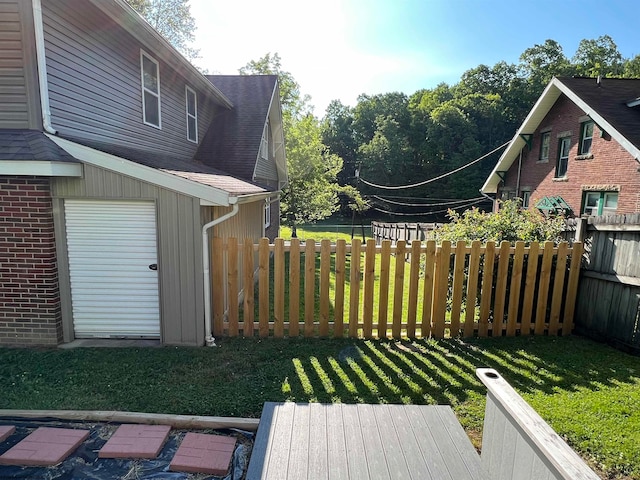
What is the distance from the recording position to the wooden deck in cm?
253

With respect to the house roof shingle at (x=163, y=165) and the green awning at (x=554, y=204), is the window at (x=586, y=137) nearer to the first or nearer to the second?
the green awning at (x=554, y=204)

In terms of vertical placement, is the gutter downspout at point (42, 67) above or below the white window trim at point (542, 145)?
below

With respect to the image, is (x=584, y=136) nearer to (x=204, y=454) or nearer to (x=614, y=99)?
(x=614, y=99)

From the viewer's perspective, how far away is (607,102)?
1316 cm

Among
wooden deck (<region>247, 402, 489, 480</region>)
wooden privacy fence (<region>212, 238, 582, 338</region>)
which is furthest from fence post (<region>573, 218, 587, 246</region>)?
wooden deck (<region>247, 402, 489, 480</region>)

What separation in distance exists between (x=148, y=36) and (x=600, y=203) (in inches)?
600

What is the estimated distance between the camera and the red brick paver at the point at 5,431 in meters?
3.00

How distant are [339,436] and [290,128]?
21132mm

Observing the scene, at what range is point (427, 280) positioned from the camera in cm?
550

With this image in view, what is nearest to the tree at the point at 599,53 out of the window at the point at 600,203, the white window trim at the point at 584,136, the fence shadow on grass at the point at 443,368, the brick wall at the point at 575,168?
the brick wall at the point at 575,168

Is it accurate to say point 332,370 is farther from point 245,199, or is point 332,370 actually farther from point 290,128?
point 290,128

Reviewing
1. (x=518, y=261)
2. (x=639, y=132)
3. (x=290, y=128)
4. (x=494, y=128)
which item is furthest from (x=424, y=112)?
(x=518, y=261)

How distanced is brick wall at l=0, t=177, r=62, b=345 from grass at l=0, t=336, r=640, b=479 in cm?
30

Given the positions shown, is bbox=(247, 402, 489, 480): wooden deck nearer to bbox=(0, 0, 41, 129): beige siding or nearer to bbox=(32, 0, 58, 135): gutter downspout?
bbox=(32, 0, 58, 135): gutter downspout
